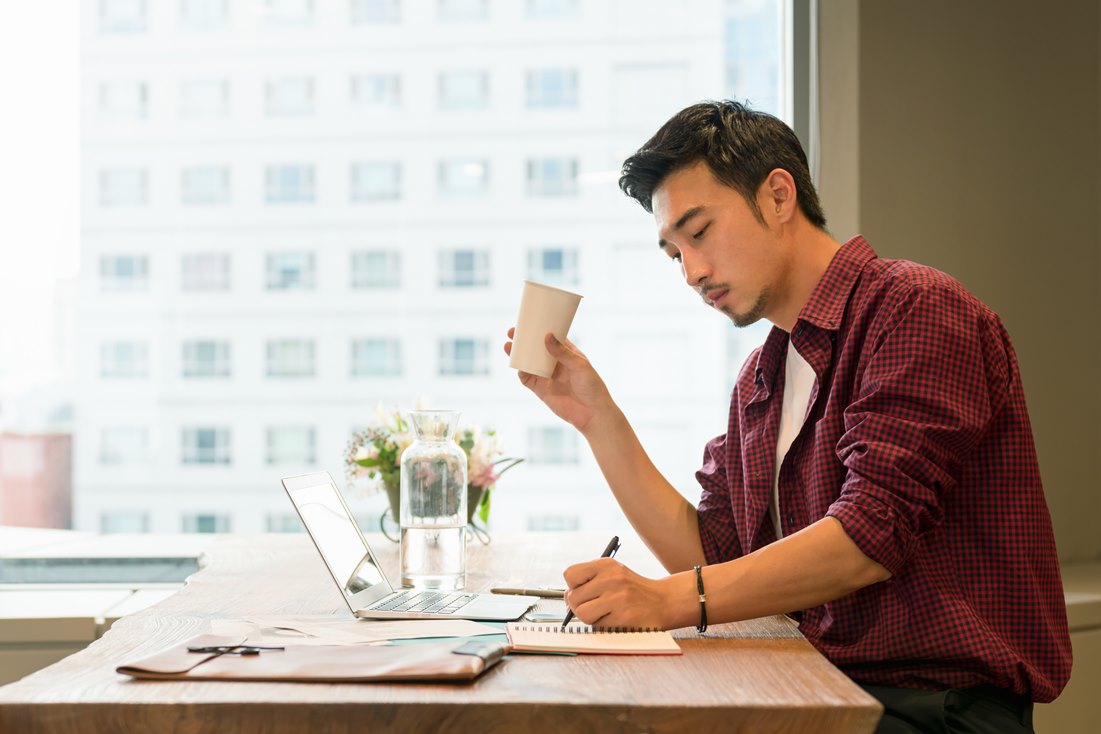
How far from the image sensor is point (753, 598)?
117cm

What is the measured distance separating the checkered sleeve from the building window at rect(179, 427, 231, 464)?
1.87m

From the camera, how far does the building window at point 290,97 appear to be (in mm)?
2707

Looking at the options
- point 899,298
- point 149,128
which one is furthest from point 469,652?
point 149,128

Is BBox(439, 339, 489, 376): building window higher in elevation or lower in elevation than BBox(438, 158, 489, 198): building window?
lower

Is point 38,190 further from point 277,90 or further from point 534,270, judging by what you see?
point 534,270

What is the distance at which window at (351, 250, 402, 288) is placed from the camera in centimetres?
268

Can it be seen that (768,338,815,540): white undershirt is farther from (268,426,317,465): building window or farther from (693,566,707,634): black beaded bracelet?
(268,426,317,465): building window

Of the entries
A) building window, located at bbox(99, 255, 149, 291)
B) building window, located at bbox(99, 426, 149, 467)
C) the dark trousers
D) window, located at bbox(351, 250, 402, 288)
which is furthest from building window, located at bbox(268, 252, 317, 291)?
the dark trousers

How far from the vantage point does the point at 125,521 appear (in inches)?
108

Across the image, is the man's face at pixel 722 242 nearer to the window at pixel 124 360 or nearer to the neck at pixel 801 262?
the neck at pixel 801 262

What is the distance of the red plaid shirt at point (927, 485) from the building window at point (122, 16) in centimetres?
212

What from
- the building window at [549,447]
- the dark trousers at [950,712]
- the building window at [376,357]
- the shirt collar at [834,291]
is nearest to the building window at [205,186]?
the building window at [376,357]

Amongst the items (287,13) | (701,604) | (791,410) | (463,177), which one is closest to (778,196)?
(791,410)

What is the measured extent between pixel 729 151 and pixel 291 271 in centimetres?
154
